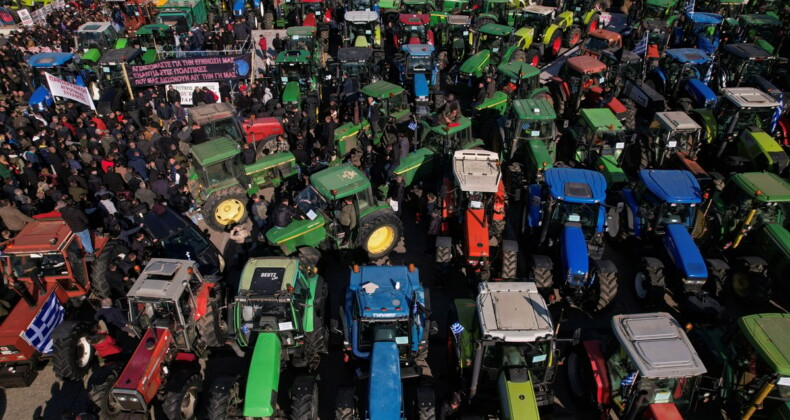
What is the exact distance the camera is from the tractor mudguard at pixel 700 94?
15.5m

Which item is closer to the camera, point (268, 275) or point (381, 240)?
point (268, 275)

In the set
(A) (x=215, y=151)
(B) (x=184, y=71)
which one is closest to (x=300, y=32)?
(B) (x=184, y=71)

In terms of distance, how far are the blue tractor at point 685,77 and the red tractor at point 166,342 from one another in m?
14.4

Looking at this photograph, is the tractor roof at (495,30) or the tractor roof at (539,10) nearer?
the tractor roof at (495,30)

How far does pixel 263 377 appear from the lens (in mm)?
7238

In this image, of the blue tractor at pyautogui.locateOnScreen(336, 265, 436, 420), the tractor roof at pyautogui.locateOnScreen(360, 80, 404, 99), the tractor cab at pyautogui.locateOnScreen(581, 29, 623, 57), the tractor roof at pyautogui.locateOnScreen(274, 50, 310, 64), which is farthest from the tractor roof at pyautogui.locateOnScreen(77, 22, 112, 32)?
the tractor cab at pyautogui.locateOnScreen(581, 29, 623, 57)

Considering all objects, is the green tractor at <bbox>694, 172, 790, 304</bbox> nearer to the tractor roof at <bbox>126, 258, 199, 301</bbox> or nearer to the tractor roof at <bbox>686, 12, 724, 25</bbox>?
the tractor roof at <bbox>126, 258, 199, 301</bbox>

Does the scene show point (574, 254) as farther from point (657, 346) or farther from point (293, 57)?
point (293, 57)

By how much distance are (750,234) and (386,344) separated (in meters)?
8.04

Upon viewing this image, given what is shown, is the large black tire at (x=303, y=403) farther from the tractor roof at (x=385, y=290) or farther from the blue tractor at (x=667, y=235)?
the blue tractor at (x=667, y=235)

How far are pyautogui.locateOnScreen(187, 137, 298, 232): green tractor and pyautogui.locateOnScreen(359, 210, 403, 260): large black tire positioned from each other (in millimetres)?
3438

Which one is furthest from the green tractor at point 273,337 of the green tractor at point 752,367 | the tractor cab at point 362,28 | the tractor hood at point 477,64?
the tractor cab at point 362,28

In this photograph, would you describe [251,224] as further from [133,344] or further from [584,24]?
[584,24]

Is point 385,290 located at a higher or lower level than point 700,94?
lower
